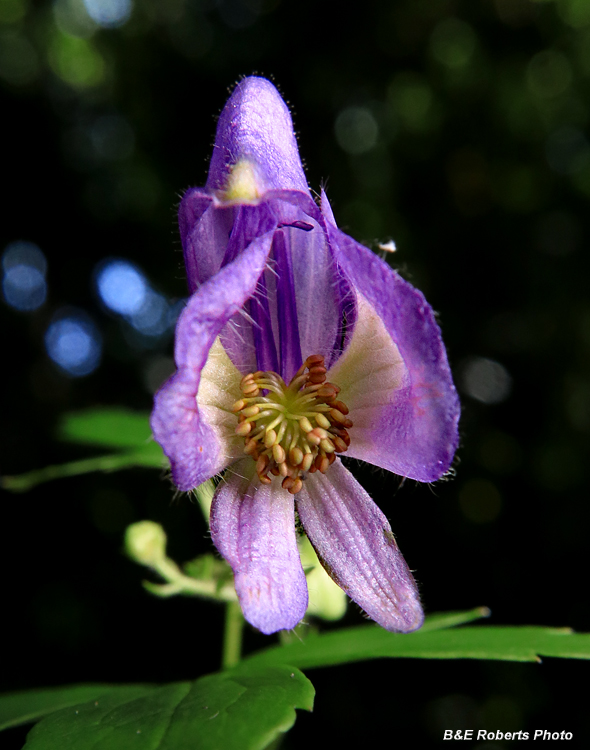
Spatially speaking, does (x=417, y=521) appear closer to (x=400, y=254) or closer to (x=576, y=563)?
(x=576, y=563)

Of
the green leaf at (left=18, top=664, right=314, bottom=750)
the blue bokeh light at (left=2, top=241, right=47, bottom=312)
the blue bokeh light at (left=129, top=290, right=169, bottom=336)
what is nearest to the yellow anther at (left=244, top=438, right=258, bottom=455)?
Answer: the green leaf at (left=18, top=664, right=314, bottom=750)

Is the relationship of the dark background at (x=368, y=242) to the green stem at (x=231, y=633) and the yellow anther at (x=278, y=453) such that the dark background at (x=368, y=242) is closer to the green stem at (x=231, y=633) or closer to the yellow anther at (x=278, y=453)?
the green stem at (x=231, y=633)

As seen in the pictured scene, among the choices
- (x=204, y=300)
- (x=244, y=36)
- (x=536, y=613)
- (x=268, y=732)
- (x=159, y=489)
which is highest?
(x=244, y=36)

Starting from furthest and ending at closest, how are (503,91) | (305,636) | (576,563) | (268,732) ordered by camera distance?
(503,91) → (576,563) → (305,636) → (268,732)

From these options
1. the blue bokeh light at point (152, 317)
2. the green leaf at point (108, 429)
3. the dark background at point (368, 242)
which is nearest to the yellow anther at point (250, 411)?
the green leaf at point (108, 429)

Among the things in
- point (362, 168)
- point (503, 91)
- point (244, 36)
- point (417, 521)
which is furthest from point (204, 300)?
point (244, 36)

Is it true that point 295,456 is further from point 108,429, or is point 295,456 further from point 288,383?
point 108,429

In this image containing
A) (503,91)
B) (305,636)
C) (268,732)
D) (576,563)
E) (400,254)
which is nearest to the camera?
(268,732)
